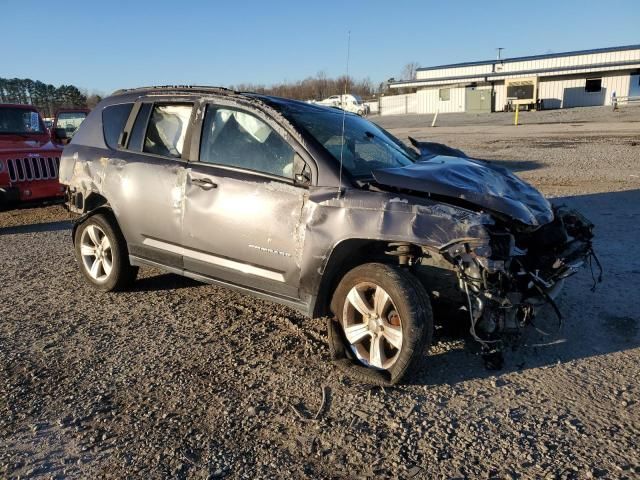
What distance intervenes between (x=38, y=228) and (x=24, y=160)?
1115 mm

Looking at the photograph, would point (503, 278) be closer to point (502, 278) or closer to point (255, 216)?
point (502, 278)

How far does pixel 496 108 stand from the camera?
5291cm

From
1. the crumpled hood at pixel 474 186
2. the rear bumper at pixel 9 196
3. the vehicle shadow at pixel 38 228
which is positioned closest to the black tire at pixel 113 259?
the crumpled hood at pixel 474 186

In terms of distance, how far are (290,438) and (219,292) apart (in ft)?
8.18

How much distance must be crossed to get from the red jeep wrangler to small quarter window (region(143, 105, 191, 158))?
12.5ft

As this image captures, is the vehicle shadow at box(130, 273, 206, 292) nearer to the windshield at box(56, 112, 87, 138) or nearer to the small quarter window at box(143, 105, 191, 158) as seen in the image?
the small quarter window at box(143, 105, 191, 158)

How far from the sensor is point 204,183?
4.23 m

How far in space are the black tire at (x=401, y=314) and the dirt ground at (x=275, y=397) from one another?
11 centimetres

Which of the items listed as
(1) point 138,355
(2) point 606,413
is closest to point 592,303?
(2) point 606,413

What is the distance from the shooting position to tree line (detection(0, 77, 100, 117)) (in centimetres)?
3309

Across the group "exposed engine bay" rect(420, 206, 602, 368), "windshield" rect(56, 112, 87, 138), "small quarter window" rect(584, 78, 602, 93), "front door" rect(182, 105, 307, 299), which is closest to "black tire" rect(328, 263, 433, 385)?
"exposed engine bay" rect(420, 206, 602, 368)

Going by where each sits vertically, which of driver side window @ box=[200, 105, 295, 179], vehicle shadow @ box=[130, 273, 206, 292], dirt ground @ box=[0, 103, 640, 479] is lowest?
dirt ground @ box=[0, 103, 640, 479]

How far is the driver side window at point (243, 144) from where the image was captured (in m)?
3.97

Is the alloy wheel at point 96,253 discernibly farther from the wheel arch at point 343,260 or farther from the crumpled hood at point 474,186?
the crumpled hood at point 474,186
